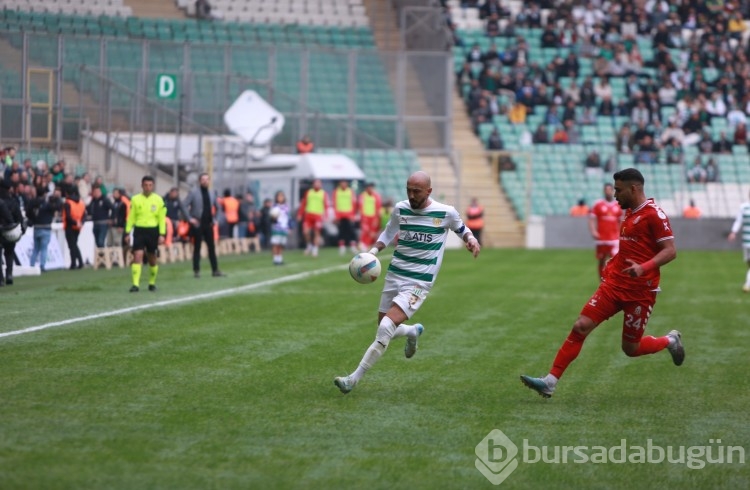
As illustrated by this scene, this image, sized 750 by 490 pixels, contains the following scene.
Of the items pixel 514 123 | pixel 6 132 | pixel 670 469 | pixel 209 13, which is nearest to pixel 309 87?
pixel 209 13

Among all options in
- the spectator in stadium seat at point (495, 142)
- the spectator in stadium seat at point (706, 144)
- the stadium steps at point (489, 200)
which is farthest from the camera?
the spectator in stadium seat at point (706, 144)

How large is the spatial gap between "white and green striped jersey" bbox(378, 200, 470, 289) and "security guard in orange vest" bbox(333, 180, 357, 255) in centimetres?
2578

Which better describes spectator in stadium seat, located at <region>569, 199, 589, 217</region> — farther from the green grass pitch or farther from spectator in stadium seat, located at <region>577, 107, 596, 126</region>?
the green grass pitch

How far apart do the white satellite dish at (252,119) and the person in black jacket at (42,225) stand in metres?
13.9

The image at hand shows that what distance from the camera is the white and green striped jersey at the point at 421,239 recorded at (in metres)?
10.8

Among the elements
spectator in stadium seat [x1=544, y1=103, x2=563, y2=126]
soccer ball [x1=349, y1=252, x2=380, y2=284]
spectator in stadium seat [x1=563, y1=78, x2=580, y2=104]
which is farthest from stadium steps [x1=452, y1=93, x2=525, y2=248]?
soccer ball [x1=349, y1=252, x2=380, y2=284]

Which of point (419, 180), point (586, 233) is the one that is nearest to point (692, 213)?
point (586, 233)

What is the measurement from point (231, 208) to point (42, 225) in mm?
9820

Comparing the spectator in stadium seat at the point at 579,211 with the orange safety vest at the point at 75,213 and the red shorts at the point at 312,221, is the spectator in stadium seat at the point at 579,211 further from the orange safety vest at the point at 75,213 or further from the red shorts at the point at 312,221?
the orange safety vest at the point at 75,213

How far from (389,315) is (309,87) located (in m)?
34.4

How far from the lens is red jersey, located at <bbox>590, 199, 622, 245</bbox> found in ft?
82.1

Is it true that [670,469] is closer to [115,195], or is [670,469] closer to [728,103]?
[115,195]

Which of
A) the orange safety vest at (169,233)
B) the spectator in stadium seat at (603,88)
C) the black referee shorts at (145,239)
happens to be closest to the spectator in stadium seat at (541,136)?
the spectator in stadium seat at (603,88)

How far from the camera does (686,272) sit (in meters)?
30.4
